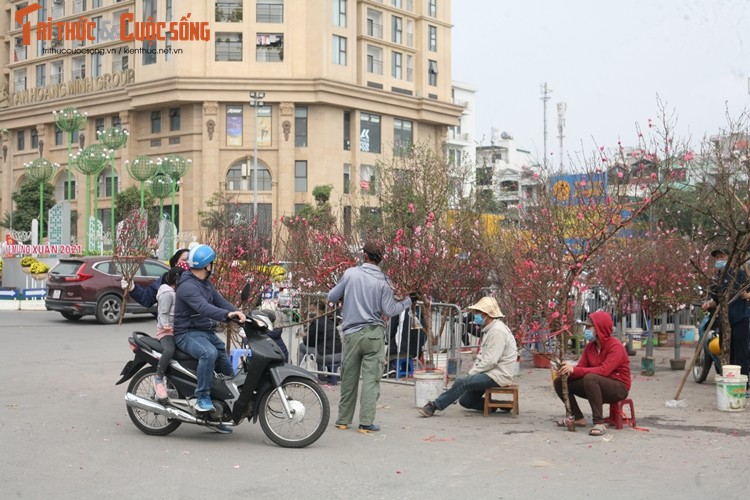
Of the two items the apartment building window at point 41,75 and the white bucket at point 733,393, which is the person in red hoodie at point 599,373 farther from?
the apartment building window at point 41,75

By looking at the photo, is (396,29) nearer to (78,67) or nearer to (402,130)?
(402,130)

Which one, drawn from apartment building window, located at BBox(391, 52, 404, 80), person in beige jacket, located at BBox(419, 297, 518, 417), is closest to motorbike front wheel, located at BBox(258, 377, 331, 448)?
person in beige jacket, located at BBox(419, 297, 518, 417)

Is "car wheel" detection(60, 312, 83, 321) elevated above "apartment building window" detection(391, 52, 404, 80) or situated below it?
below

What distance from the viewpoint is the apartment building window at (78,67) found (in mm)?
76938

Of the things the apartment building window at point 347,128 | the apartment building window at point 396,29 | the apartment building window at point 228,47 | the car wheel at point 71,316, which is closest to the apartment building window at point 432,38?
the apartment building window at point 396,29

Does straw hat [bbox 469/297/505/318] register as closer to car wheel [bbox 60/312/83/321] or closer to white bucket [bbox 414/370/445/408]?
white bucket [bbox 414/370/445/408]

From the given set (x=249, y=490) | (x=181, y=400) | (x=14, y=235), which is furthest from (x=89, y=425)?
(x=14, y=235)

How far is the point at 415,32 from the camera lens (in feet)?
255

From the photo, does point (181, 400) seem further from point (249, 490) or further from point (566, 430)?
point (566, 430)

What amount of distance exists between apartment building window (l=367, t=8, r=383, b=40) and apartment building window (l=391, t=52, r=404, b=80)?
2023mm

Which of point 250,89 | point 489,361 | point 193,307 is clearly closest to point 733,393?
point 489,361

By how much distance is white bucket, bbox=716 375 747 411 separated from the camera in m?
10.9

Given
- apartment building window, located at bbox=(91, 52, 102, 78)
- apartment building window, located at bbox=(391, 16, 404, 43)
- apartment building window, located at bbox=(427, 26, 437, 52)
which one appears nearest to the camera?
apartment building window, located at bbox=(391, 16, 404, 43)

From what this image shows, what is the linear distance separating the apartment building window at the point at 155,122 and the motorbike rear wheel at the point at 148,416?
212 ft
